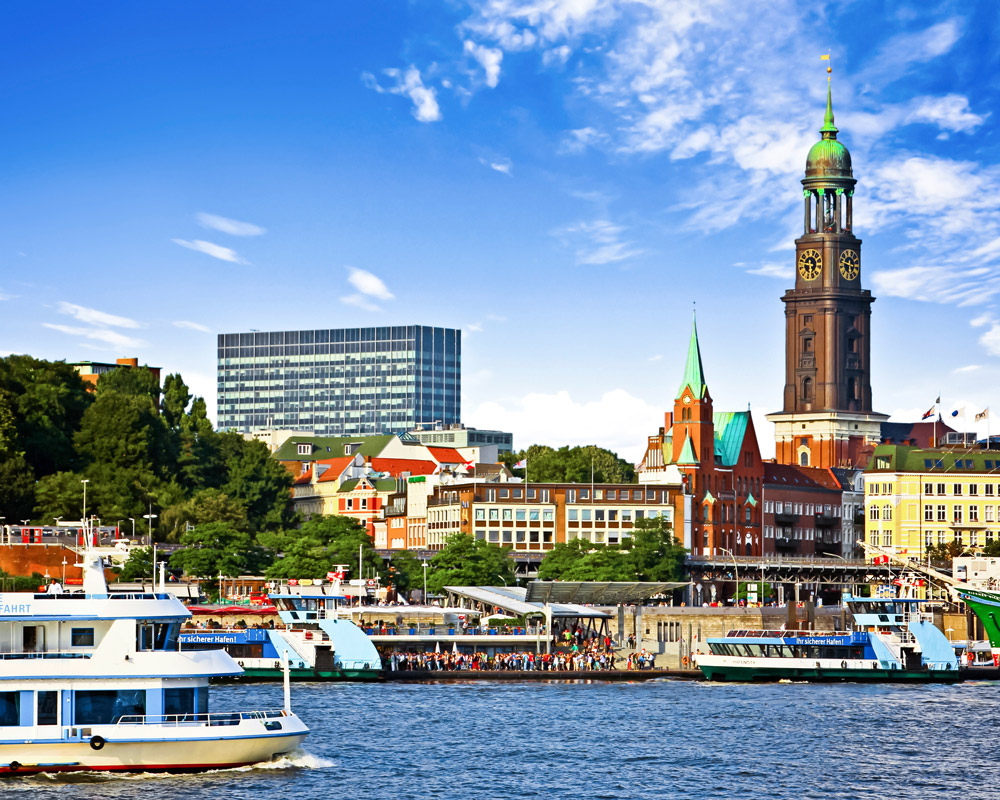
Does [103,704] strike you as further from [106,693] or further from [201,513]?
[201,513]

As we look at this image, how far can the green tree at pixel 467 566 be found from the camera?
582 ft

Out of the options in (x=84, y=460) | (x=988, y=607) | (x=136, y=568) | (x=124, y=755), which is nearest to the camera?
(x=124, y=755)

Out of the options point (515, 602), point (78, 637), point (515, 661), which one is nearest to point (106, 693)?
point (78, 637)

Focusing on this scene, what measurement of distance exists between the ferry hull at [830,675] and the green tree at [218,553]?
59.8m

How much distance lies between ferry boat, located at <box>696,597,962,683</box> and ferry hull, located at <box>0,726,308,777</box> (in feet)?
192

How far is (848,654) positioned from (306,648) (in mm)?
33191

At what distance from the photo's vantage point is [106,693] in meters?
68.6

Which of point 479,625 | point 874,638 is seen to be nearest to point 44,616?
point 874,638

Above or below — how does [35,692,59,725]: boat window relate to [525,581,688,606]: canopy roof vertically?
below

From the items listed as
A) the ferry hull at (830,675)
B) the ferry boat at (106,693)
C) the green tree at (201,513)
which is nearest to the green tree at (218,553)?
the green tree at (201,513)

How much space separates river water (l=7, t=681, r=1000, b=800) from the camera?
233ft

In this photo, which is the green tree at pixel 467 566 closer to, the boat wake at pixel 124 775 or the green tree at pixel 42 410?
the green tree at pixel 42 410

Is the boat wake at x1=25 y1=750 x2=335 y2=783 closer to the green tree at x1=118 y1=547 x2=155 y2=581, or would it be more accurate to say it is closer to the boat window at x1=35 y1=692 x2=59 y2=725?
the boat window at x1=35 y1=692 x2=59 y2=725

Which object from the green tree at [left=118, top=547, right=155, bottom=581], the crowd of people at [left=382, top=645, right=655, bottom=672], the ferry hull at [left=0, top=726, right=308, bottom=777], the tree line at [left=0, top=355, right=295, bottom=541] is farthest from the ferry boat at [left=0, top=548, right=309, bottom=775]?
the tree line at [left=0, top=355, right=295, bottom=541]
